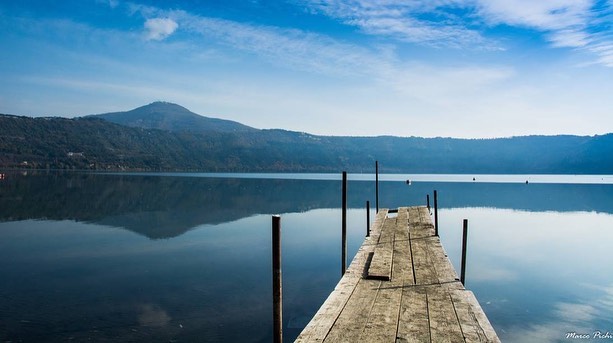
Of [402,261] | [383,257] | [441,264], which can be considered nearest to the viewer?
[441,264]

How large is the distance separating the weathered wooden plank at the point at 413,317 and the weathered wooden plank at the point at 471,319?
587 mm

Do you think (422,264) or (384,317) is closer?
(384,317)

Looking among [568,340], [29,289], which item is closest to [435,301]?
[568,340]

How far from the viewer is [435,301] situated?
8477 millimetres

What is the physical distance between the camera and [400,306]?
808 cm

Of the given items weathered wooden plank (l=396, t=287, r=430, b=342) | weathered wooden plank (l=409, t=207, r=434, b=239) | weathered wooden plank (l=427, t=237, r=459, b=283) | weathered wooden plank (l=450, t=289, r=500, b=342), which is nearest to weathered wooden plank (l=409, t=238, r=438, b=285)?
weathered wooden plank (l=427, t=237, r=459, b=283)

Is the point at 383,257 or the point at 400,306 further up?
A: the point at 400,306

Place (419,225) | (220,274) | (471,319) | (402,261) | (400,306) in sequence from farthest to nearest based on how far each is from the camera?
(419,225) → (220,274) → (402,261) → (400,306) → (471,319)

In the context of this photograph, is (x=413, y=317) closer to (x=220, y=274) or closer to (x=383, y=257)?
(x=383, y=257)

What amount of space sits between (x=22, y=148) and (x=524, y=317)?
234 m

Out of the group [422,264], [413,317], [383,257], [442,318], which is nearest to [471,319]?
[442,318]

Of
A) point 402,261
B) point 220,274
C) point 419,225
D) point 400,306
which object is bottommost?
point 220,274

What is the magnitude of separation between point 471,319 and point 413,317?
0.99m

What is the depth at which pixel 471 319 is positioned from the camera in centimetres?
738
